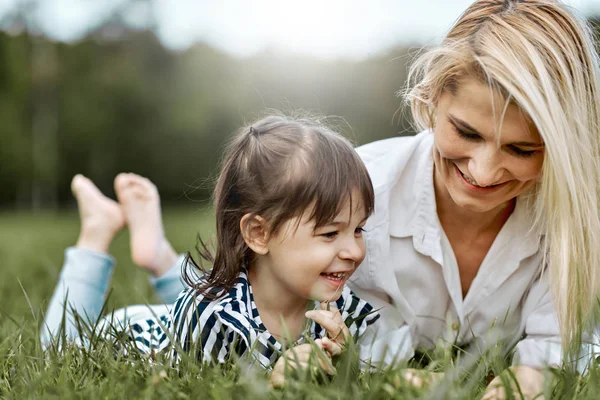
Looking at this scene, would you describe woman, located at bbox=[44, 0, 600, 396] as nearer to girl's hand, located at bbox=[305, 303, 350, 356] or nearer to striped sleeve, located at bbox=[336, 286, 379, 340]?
striped sleeve, located at bbox=[336, 286, 379, 340]

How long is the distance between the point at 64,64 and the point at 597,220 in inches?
895

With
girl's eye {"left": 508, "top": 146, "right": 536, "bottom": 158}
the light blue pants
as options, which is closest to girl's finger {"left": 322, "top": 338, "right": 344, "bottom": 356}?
girl's eye {"left": 508, "top": 146, "right": 536, "bottom": 158}

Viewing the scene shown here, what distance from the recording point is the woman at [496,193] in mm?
1970

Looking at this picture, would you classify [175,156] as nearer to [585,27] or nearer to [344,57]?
[344,57]

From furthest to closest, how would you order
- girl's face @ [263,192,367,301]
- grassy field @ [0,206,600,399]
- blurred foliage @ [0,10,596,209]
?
blurred foliage @ [0,10,596,209] < girl's face @ [263,192,367,301] < grassy field @ [0,206,600,399]

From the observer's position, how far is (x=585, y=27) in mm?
2094

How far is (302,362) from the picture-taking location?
1745 mm

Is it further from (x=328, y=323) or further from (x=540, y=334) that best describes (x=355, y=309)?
(x=540, y=334)

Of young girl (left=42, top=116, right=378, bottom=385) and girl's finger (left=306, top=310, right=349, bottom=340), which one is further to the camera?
young girl (left=42, top=116, right=378, bottom=385)

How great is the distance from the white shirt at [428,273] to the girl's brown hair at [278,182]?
0.37 m

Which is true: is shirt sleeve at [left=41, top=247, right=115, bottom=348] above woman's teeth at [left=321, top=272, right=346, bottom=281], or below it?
below

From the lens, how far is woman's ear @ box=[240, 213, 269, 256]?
211 cm

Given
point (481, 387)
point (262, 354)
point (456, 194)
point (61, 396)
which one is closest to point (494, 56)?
point (456, 194)

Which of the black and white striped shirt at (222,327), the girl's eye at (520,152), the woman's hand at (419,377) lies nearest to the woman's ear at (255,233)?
the black and white striped shirt at (222,327)
